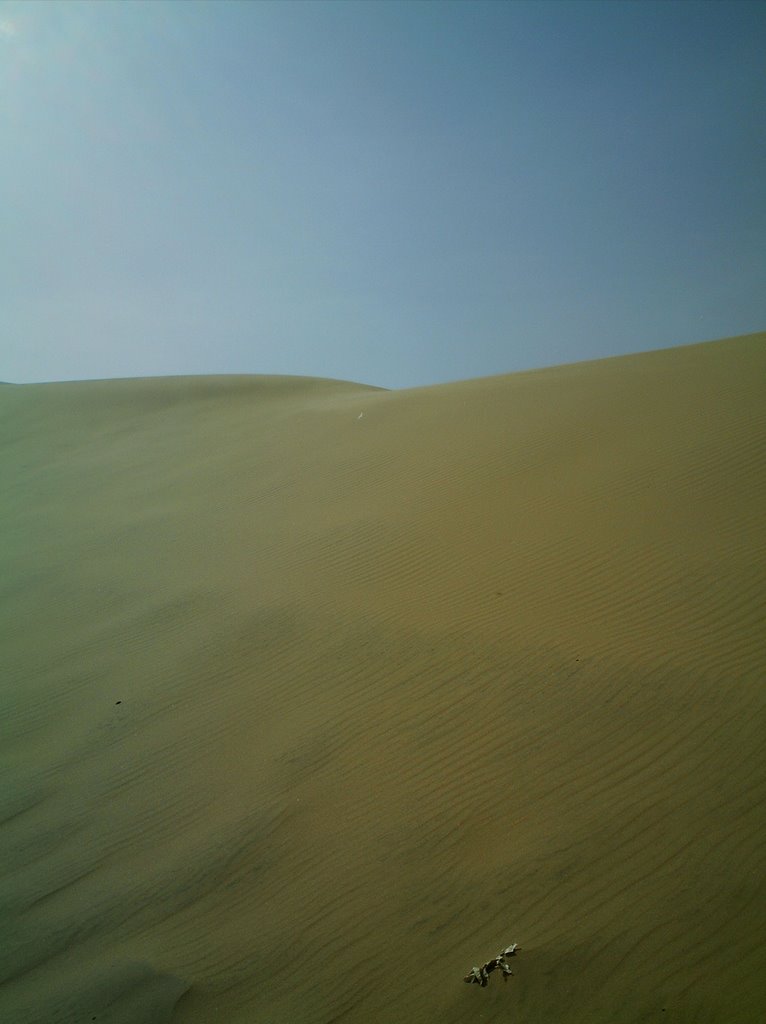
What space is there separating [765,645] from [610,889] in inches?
95.4

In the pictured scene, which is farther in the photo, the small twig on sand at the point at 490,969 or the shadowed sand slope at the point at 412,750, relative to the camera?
the shadowed sand slope at the point at 412,750

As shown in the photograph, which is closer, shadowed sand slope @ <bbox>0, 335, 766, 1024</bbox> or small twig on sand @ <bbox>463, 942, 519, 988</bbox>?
small twig on sand @ <bbox>463, 942, 519, 988</bbox>

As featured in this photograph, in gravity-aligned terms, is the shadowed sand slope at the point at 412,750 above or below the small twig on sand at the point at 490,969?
above

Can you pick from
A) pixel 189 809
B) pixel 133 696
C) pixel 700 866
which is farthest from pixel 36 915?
Result: pixel 700 866

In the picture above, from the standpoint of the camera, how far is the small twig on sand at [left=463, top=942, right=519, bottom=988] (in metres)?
3.46

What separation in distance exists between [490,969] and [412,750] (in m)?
1.65

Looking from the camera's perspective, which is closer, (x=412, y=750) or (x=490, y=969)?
(x=490, y=969)

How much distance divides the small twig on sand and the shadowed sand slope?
0.04 m

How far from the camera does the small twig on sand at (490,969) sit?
11.4 feet

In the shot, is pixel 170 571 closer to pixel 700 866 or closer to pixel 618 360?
pixel 700 866

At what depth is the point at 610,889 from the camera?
3.77 meters

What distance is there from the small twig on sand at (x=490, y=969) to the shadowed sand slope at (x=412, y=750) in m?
0.04

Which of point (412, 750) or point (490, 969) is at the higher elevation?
point (412, 750)

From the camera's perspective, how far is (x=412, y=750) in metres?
5.03
